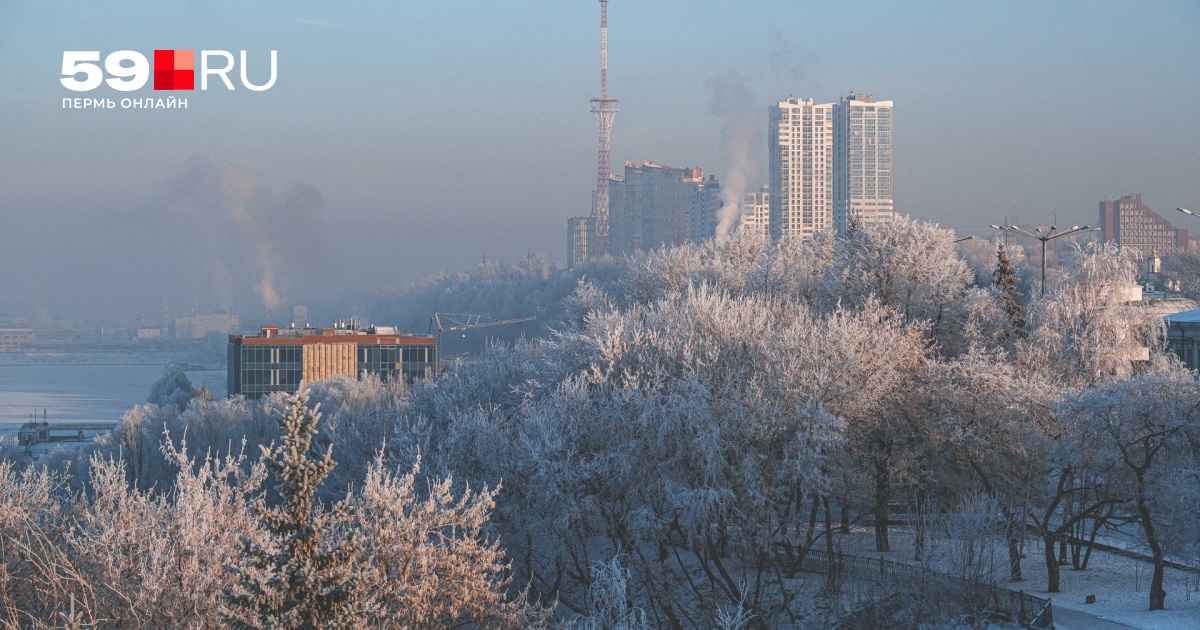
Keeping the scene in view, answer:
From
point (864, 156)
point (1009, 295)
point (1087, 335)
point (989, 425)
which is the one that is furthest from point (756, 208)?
point (989, 425)

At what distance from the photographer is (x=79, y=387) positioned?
13238cm

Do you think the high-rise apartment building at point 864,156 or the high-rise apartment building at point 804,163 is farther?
the high-rise apartment building at point 804,163

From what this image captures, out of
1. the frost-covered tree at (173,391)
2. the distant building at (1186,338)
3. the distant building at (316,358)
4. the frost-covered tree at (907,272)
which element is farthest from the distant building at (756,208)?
the frost-covered tree at (907,272)

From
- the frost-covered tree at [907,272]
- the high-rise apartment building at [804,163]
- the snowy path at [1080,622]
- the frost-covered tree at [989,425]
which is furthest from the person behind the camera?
the high-rise apartment building at [804,163]

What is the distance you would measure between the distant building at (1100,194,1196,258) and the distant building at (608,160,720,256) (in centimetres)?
5055

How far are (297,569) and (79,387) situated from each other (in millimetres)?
131452

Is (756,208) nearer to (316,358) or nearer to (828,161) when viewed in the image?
(828,161)

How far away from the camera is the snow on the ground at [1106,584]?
60.7 ft

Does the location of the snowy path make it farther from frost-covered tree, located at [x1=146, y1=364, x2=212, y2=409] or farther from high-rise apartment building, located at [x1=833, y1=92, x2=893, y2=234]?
high-rise apartment building, located at [x1=833, y1=92, x2=893, y2=234]

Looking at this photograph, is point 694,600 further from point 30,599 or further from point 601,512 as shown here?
point 30,599

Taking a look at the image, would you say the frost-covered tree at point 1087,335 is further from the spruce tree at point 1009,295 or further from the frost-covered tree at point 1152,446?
the frost-covered tree at point 1152,446

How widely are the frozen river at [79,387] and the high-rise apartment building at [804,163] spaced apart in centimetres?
6293

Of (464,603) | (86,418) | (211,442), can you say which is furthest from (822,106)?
(464,603)

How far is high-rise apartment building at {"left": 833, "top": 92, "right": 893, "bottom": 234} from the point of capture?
13562cm
